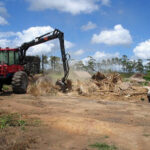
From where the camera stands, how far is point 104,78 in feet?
Answer: 46.1

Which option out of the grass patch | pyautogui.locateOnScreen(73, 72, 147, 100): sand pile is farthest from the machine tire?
the grass patch

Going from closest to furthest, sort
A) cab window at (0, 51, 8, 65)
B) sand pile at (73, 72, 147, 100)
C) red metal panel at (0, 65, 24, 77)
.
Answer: red metal panel at (0, 65, 24, 77), sand pile at (73, 72, 147, 100), cab window at (0, 51, 8, 65)

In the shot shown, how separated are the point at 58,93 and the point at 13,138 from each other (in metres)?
8.85

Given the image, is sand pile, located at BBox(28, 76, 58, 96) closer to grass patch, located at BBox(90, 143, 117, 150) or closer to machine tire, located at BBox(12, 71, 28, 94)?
machine tire, located at BBox(12, 71, 28, 94)

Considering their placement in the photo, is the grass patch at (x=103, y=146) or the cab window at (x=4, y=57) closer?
the grass patch at (x=103, y=146)

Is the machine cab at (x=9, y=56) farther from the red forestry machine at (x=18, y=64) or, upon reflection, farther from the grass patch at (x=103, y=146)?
the grass patch at (x=103, y=146)

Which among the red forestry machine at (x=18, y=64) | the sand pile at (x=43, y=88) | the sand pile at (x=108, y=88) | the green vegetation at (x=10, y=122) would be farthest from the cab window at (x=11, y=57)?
the green vegetation at (x=10, y=122)

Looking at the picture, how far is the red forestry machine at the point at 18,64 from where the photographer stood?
11828 millimetres

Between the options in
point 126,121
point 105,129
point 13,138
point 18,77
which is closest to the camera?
point 13,138

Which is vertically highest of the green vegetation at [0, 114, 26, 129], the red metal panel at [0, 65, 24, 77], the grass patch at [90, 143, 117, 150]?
the red metal panel at [0, 65, 24, 77]

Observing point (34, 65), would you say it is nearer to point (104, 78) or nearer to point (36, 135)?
point (104, 78)

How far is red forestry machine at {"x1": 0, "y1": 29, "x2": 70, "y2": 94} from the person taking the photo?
38.8 ft

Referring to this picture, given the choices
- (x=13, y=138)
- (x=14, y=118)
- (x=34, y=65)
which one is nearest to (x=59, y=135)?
(x=13, y=138)

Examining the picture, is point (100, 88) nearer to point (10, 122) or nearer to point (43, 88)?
point (43, 88)
